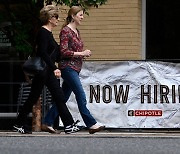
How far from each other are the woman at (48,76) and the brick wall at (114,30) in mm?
5691

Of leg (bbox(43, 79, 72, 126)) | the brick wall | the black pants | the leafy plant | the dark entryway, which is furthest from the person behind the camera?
Answer: the dark entryway

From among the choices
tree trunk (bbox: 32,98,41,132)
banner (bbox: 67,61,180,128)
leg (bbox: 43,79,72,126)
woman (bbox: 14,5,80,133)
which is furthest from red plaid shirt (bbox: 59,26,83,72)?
tree trunk (bbox: 32,98,41,132)

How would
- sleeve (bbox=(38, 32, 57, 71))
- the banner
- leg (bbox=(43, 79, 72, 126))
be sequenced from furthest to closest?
the banner < leg (bbox=(43, 79, 72, 126)) < sleeve (bbox=(38, 32, 57, 71))

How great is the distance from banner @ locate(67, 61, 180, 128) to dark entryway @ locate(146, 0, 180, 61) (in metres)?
3.61

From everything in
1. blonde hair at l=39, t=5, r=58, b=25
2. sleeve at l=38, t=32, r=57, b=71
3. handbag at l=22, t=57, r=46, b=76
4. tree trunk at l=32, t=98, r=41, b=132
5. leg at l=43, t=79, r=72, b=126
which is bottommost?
tree trunk at l=32, t=98, r=41, b=132

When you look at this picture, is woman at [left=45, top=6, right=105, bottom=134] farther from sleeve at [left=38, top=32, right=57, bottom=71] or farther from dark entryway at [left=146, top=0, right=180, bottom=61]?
dark entryway at [left=146, top=0, right=180, bottom=61]

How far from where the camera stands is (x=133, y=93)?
502 inches

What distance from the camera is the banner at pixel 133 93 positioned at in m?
12.7

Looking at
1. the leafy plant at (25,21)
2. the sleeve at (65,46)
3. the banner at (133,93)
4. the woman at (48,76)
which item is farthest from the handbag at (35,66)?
the leafy plant at (25,21)

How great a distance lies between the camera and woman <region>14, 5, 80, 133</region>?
33.0ft

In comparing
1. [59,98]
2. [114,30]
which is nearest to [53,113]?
[59,98]

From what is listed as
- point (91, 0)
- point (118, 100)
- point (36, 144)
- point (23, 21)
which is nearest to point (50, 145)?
point (36, 144)

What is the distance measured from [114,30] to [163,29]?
1166 millimetres

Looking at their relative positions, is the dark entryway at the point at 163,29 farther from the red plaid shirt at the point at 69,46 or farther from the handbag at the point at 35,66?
the handbag at the point at 35,66
